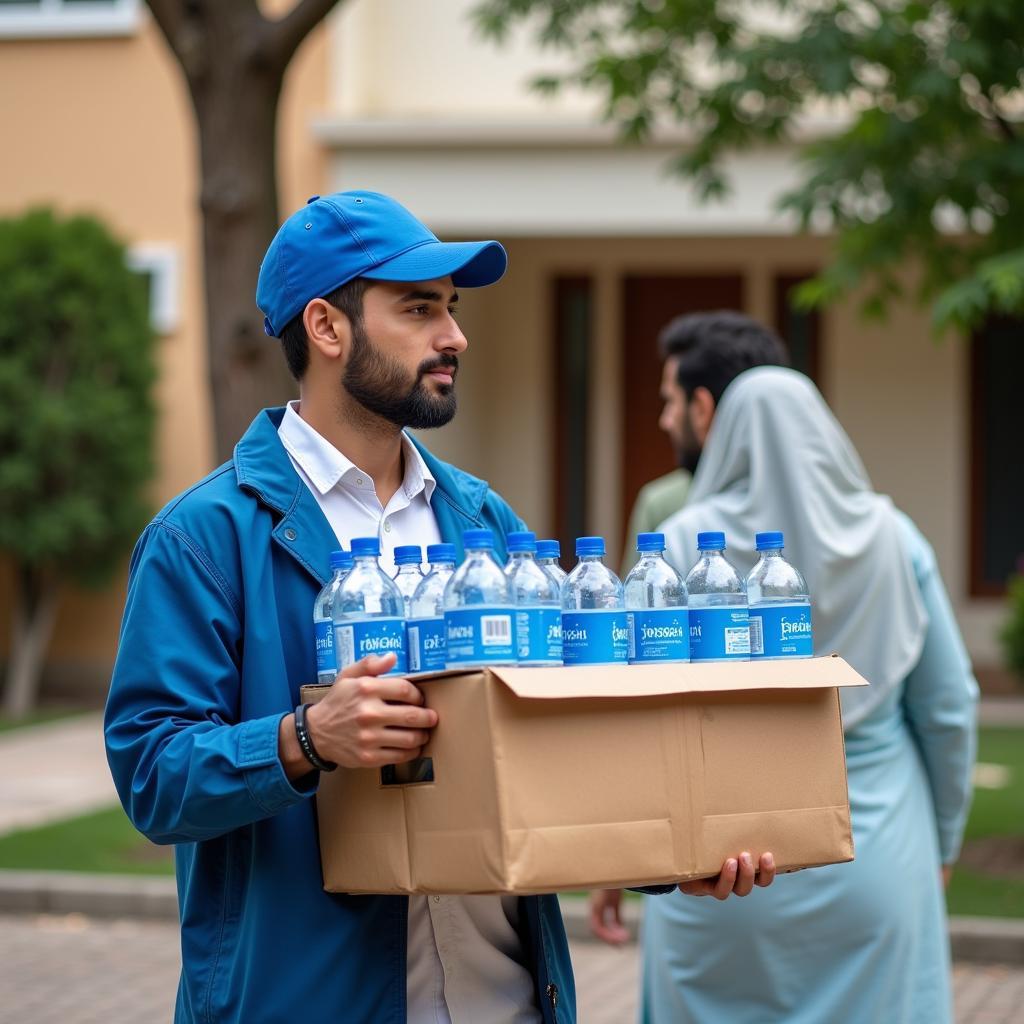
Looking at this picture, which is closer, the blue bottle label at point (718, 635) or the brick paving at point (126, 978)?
the blue bottle label at point (718, 635)

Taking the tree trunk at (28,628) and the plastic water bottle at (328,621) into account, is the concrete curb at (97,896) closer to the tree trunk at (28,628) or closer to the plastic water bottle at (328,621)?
the plastic water bottle at (328,621)

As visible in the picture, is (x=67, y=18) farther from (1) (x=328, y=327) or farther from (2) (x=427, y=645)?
(2) (x=427, y=645)

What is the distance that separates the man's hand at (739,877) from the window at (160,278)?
1399 centimetres

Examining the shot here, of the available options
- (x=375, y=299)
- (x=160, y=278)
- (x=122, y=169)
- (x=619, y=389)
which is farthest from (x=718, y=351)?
(x=122, y=169)

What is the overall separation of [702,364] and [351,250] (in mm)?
2166

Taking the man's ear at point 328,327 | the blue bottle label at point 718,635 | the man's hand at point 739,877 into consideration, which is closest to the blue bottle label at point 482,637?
the blue bottle label at point 718,635

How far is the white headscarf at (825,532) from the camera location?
3.86 m

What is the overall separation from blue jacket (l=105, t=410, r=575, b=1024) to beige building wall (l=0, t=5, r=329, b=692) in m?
13.5

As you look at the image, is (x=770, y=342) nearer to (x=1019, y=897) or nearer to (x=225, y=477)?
(x=225, y=477)

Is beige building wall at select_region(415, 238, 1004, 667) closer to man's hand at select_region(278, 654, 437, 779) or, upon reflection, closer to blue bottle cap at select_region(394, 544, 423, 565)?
blue bottle cap at select_region(394, 544, 423, 565)

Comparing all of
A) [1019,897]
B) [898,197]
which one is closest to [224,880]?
[1019,897]

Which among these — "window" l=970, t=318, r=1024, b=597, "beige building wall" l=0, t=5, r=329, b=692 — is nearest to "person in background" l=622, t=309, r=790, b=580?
"beige building wall" l=0, t=5, r=329, b=692

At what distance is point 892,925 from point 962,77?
574 cm

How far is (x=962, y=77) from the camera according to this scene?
8438 millimetres
